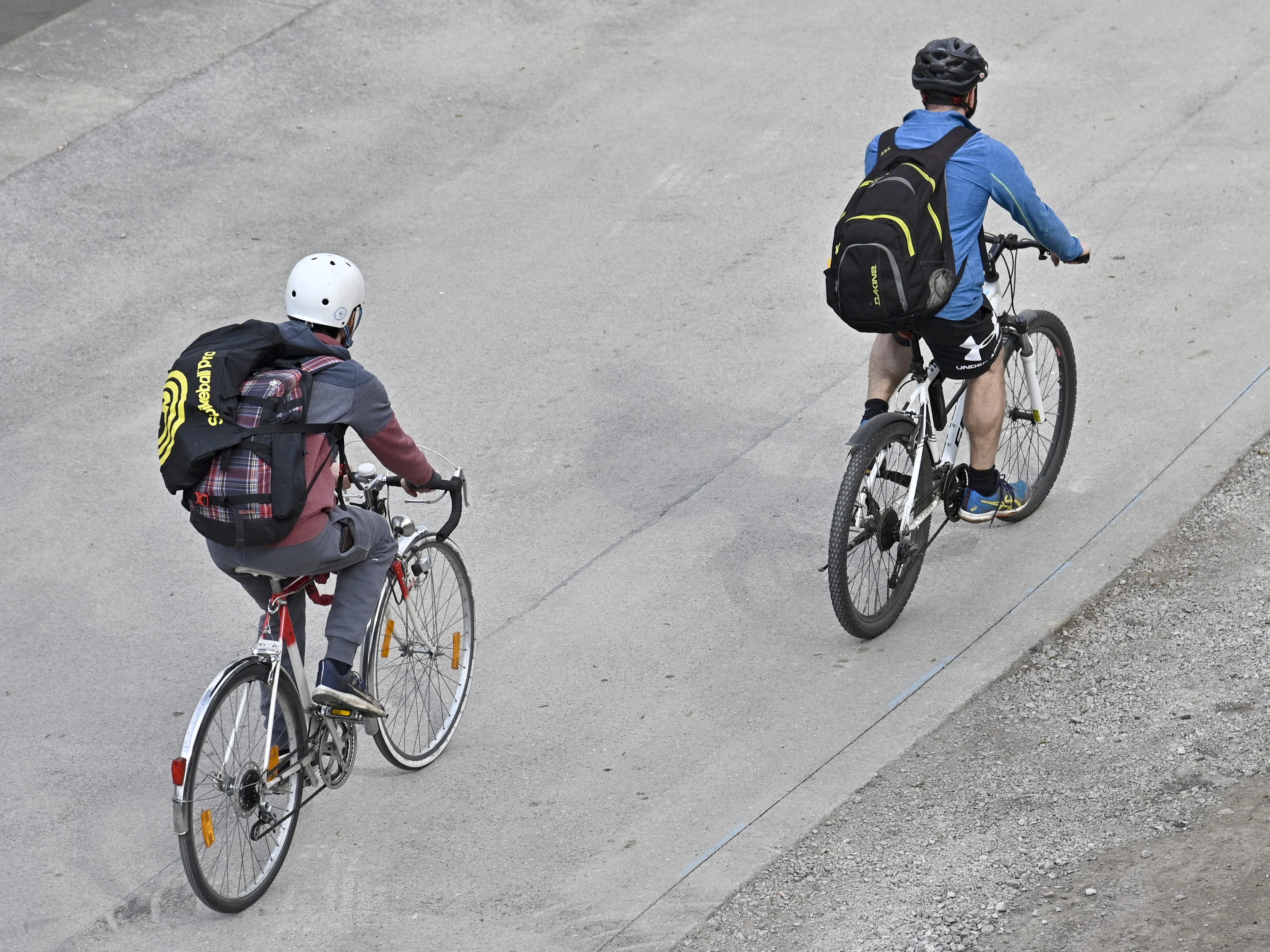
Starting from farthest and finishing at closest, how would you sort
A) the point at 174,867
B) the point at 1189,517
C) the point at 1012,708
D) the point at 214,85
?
the point at 214,85 → the point at 1189,517 → the point at 1012,708 → the point at 174,867

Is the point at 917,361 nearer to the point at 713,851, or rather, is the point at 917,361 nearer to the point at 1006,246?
the point at 1006,246

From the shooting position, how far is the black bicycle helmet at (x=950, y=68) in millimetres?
5543

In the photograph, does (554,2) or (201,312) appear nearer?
(201,312)

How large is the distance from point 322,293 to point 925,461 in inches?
98.0

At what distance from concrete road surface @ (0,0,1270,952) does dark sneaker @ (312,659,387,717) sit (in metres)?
0.56

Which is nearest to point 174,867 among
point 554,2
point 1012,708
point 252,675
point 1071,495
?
point 252,675

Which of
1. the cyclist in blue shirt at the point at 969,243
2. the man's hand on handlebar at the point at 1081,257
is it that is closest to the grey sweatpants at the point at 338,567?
the cyclist in blue shirt at the point at 969,243

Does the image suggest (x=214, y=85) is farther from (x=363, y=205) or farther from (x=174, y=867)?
(x=174, y=867)

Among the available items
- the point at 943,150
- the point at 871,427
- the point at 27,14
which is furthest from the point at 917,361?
the point at 27,14

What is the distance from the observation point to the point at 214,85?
10.7 m

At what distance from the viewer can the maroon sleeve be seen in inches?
181

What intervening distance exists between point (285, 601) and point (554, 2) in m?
8.42

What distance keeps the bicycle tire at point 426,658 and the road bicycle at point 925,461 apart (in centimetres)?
135

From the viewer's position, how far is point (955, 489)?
6312 mm
